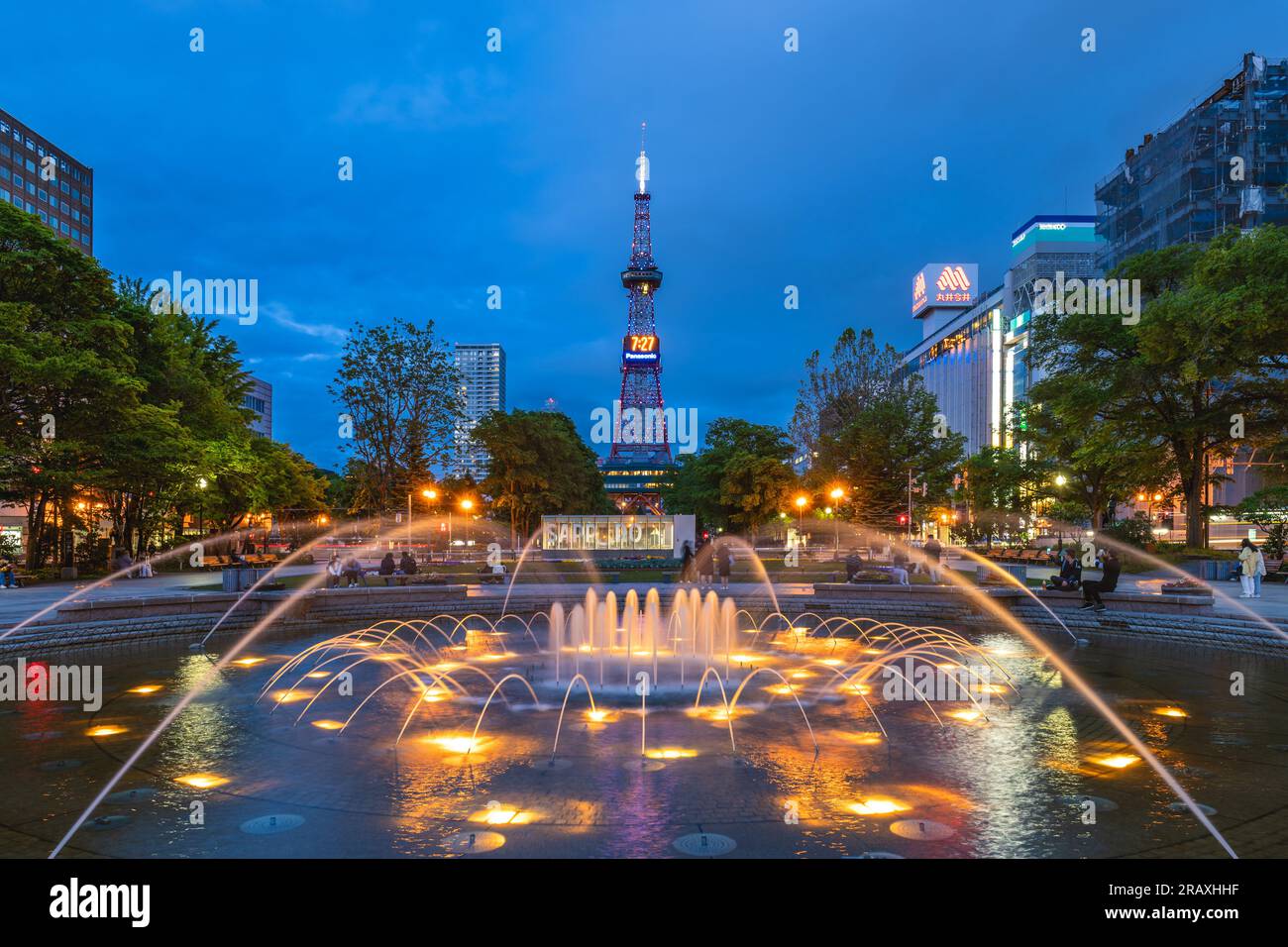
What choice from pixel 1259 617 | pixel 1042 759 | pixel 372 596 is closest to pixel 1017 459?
pixel 1259 617

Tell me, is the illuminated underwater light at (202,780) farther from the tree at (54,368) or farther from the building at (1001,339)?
the building at (1001,339)

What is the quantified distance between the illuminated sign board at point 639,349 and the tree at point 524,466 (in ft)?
294

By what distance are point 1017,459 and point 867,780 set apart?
189ft

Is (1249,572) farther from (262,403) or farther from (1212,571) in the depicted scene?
(262,403)

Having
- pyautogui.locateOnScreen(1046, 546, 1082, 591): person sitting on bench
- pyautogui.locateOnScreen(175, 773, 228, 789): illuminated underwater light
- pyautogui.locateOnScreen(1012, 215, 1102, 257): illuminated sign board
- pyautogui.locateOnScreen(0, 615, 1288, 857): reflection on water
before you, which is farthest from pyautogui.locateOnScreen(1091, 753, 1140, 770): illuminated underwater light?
pyautogui.locateOnScreen(1012, 215, 1102, 257): illuminated sign board

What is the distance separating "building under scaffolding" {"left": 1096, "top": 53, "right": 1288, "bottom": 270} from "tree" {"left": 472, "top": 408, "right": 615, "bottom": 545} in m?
48.5

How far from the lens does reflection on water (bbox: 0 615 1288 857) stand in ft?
22.6

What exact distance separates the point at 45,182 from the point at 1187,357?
458ft

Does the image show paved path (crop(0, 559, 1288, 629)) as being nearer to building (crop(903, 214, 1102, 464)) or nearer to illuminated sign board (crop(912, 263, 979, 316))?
building (crop(903, 214, 1102, 464))

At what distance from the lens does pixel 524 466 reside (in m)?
52.6

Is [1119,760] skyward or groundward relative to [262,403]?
groundward

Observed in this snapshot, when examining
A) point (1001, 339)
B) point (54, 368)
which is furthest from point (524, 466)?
point (1001, 339)
